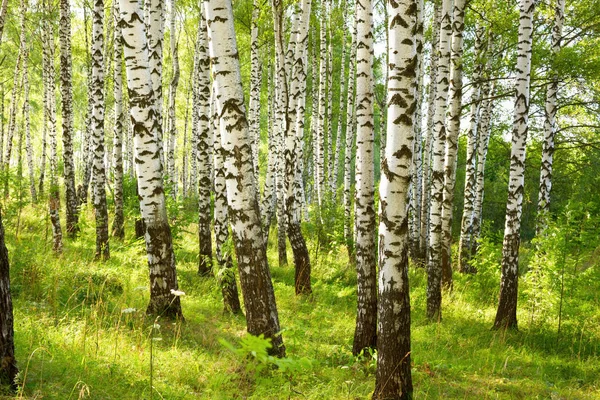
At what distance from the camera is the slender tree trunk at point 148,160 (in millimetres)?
5723

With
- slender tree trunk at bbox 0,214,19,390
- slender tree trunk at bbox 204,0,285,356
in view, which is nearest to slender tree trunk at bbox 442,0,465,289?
slender tree trunk at bbox 204,0,285,356

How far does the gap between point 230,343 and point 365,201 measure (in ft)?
8.84

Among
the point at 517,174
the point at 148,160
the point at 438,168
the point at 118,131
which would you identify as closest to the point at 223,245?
the point at 148,160

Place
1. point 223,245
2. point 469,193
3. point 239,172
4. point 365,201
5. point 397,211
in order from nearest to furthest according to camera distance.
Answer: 1. point 397,211
2. point 239,172
3. point 365,201
4. point 223,245
5. point 469,193

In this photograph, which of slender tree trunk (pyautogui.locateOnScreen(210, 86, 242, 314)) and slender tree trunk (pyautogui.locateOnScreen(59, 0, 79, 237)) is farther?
slender tree trunk (pyautogui.locateOnScreen(59, 0, 79, 237))

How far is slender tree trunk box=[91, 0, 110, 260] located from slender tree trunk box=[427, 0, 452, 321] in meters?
6.49

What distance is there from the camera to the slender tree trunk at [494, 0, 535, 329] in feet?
24.0

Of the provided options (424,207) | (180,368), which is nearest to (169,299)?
(180,368)

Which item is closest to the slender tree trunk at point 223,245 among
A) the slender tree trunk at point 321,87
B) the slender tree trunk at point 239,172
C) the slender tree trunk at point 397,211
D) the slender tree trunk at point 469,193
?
the slender tree trunk at point 239,172

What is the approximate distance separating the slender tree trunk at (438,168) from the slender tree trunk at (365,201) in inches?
89.7

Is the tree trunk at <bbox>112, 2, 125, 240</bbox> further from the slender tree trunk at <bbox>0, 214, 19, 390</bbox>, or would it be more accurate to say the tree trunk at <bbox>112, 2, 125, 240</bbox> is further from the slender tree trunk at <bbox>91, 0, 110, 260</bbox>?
the slender tree trunk at <bbox>0, 214, 19, 390</bbox>

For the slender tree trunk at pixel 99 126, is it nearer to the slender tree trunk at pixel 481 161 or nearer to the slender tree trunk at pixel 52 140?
the slender tree trunk at pixel 52 140

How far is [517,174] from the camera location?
290 inches

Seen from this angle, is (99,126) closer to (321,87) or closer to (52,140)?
(52,140)
